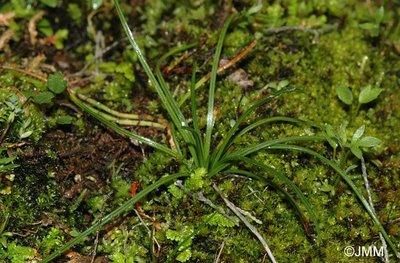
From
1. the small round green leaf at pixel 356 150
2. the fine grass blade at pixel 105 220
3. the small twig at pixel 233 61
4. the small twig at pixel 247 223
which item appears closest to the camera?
the fine grass blade at pixel 105 220

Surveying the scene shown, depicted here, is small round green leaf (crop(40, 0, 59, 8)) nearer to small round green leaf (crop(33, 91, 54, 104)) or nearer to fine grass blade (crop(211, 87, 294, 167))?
small round green leaf (crop(33, 91, 54, 104))

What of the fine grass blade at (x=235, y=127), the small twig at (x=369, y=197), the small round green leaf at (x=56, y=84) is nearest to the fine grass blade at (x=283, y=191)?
the fine grass blade at (x=235, y=127)

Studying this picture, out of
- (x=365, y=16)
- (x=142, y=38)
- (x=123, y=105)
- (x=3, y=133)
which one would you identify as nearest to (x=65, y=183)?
(x=3, y=133)

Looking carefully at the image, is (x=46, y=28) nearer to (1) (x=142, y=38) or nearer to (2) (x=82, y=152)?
(1) (x=142, y=38)

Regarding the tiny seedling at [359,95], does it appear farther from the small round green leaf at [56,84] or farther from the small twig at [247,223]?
the small round green leaf at [56,84]

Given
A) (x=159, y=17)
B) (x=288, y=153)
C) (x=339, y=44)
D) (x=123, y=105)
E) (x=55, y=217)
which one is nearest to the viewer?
(x=55, y=217)

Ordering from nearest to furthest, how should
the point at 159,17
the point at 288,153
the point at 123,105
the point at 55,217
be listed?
the point at 55,217 → the point at 288,153 → the point at 123,105 → the point at 159,17

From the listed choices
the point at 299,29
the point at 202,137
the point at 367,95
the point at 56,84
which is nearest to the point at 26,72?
the point at 56,84

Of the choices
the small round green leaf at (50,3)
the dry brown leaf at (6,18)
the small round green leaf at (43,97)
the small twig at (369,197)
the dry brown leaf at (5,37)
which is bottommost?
the small twig at (369,197)
